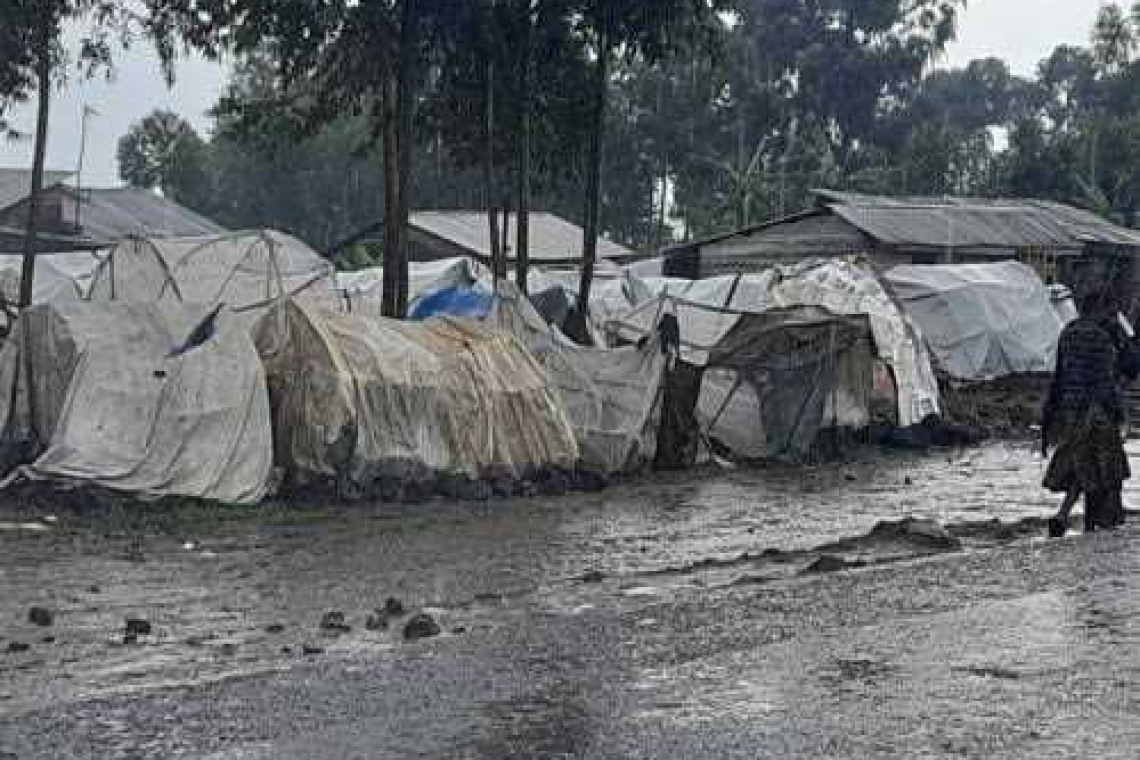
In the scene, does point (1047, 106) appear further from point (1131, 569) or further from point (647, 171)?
point (1131, 569)

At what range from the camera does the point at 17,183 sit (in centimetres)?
5034

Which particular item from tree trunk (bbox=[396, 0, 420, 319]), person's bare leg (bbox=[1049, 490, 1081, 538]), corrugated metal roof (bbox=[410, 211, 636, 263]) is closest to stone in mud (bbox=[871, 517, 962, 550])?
person's bare leg (bbox=[1049, 490, 1081, 538])


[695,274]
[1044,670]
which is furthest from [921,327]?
[1044,670]

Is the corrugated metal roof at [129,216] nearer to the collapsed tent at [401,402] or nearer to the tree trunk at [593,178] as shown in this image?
the tree trunk at [593,178]

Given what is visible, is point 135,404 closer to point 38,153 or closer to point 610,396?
point 610,396

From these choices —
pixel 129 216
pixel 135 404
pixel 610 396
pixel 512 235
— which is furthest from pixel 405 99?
pixel 129 216

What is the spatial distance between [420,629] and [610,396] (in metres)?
10.3

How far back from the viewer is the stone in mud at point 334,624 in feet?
31.0

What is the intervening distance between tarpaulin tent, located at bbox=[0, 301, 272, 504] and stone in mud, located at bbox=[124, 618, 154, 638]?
519 cm

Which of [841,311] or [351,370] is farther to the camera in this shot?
[841,311]

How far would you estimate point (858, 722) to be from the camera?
6.56 metres

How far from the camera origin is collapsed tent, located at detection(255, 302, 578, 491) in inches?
627

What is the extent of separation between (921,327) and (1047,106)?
6425 cm

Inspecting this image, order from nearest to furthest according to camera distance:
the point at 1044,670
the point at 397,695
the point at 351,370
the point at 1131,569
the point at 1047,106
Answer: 1. the point at 397,695
2. the point at 1044,670
3. the point at 1131,569
4. the point at 351,370
5. the point at 1047,106
